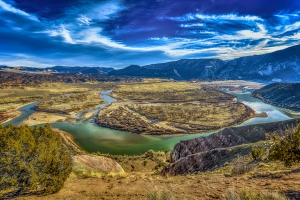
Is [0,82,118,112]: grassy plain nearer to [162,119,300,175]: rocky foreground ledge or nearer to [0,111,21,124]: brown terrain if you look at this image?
[0,111,21,124]: brown terrain

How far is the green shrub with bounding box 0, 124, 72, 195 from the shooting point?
1024 cm

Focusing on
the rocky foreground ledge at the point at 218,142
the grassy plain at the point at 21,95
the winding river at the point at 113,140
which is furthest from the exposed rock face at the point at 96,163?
the grassy plain at the point at 21,95

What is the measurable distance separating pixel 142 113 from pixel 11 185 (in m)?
65.1

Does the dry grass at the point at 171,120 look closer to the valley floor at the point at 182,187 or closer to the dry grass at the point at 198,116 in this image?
the dry grass at the point at 198,116

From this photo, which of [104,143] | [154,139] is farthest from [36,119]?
[154,139]

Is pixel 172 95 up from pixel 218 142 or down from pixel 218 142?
down

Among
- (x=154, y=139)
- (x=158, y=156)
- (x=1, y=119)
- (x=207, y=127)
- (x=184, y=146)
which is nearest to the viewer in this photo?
(x=184, y=146)

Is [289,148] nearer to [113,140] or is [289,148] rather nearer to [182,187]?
[182,187]

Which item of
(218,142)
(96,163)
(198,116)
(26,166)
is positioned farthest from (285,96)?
(26,166)

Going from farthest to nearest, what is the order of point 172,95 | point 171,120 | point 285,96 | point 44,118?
point 172,95 → point 285,96 → point 44,118 → point 171,120

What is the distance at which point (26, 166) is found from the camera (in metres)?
10.6

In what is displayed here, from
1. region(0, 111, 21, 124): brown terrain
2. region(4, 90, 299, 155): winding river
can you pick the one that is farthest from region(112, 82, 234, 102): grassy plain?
region(4, 90, 299, 155): winding river

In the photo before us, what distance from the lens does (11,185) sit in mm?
10188

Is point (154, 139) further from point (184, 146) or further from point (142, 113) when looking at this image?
point (142, 113)
